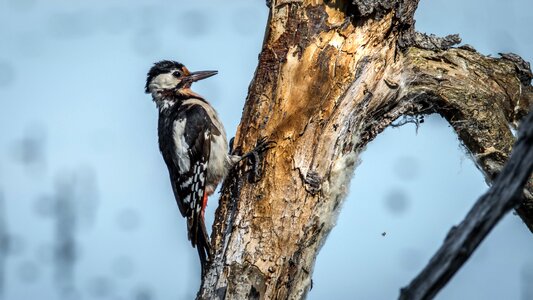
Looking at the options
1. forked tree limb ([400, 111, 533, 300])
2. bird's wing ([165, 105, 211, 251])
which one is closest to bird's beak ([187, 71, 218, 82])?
bird's wing ([165, 105, 211, 251])

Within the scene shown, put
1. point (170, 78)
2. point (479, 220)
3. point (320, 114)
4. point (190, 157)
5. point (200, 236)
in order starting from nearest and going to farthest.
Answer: point (479, 220)
point (320, 114)
point (200, 236)
point (190, 157)
point (170, 78)

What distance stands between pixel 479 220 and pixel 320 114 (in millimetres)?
1850

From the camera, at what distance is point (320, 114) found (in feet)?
13.2

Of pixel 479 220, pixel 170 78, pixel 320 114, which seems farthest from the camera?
pixel 170 78

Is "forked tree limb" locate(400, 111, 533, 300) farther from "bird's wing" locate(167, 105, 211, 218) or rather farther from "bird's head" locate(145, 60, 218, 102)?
"bird's head" locate(145, 60, 218, 102)

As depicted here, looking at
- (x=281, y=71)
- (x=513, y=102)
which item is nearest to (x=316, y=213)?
(x=281, y=71)

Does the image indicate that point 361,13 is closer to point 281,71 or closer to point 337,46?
point 337,46

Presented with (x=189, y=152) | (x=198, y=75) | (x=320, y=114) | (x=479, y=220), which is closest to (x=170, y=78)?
(x=198, y=75)

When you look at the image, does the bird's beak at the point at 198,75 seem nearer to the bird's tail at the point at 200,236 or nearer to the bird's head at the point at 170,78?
the bird's head at the point at 170,78

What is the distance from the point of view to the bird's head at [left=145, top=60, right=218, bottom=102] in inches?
228

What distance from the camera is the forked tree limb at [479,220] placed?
2217mm

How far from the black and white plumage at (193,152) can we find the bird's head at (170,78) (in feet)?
0.48

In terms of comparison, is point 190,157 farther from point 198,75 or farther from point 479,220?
point 479,220

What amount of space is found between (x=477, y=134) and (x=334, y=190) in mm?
983
